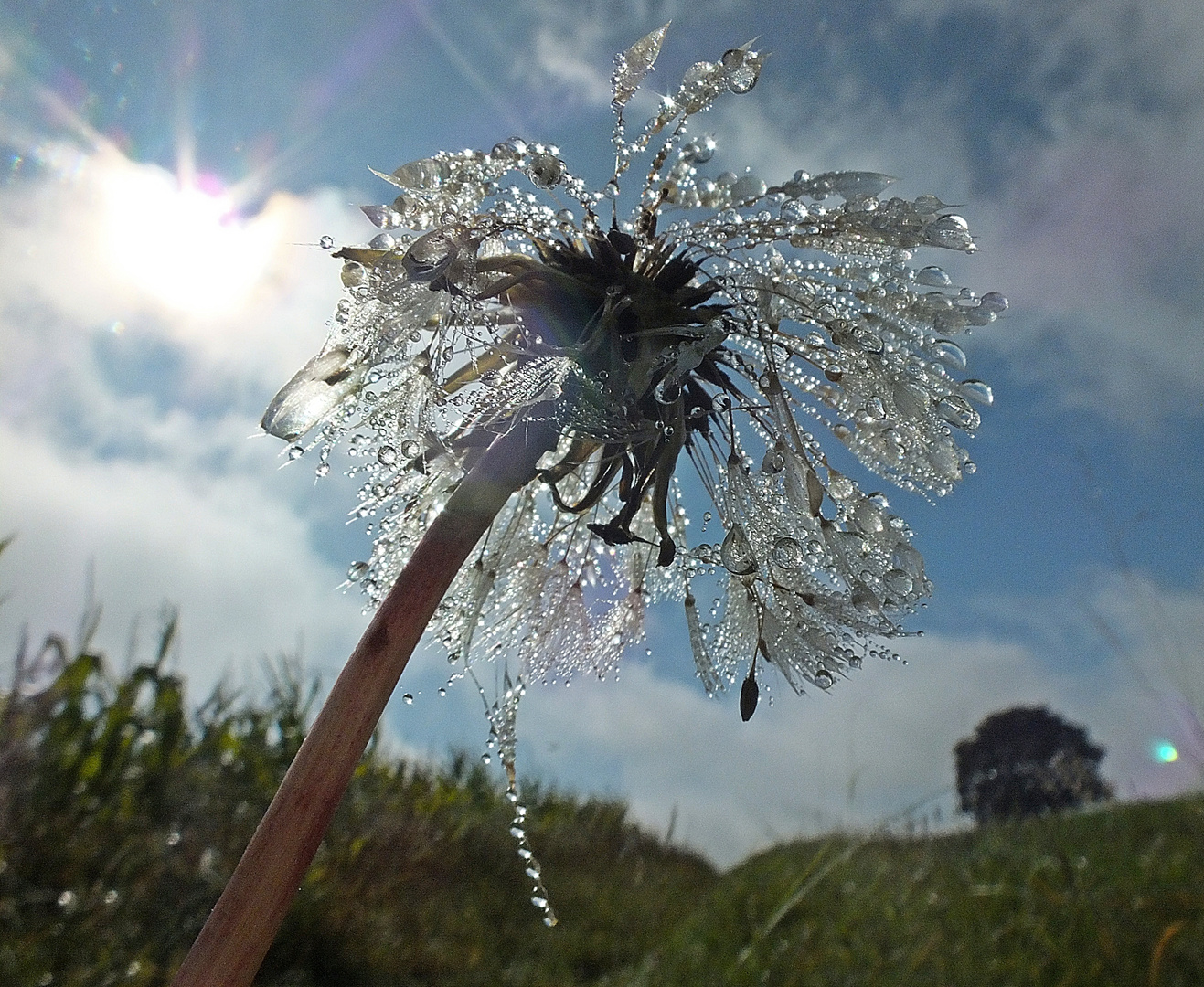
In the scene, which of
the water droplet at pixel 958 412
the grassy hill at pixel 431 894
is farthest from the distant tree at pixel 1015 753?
the water droplet at pixel 958 412

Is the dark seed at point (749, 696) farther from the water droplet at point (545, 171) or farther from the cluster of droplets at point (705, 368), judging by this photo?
the water droplet at point (545, 171)

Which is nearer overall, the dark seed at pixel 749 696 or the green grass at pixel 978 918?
the dark seed at pixel 749 696

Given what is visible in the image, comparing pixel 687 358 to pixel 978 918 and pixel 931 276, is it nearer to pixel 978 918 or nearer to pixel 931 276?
pixel 931 276

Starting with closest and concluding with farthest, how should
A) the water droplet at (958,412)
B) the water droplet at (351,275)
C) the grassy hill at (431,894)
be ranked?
the water droplet at (351,275), the water droplet at (958,412), the grassy hill at (431,894)

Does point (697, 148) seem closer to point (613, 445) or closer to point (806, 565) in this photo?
point (613, 445)

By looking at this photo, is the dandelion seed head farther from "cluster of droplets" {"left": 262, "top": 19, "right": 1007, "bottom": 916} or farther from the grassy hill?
the grassy hill

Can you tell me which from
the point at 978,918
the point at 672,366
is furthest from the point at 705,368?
the point at 978,918

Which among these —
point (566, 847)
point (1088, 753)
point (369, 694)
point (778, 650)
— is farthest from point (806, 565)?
point (1088, 753)
